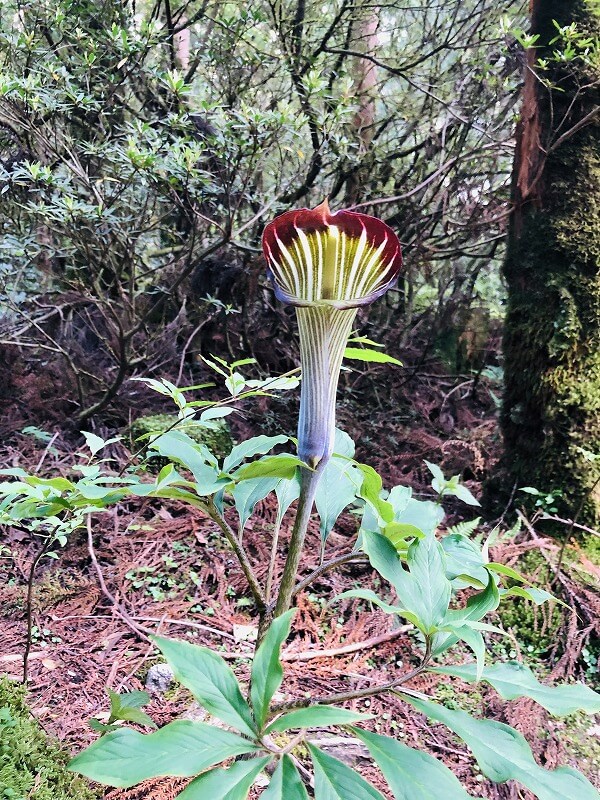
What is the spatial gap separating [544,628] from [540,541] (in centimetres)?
36

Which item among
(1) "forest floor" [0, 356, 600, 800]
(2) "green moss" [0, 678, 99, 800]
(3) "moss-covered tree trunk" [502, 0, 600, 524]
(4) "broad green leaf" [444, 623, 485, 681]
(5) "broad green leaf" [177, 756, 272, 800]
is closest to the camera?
(5) "broad green leaf" [177, 756, 272, 800]

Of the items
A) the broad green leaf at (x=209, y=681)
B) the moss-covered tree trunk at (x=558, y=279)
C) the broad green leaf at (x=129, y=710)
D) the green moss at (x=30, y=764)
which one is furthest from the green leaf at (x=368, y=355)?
the moss-covered tree trunk at (x=558, y=279)

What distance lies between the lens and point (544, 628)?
149 centimetres

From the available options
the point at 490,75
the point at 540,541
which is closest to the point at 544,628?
the point at 540,541

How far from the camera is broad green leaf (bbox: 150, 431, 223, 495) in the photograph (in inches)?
28.5

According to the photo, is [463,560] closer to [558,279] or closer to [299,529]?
[299,529]

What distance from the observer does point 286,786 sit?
50 cm

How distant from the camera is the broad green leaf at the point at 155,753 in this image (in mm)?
471

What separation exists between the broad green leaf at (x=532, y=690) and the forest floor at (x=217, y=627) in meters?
0.48

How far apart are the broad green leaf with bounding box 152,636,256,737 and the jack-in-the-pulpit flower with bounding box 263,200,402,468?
10.1 inches

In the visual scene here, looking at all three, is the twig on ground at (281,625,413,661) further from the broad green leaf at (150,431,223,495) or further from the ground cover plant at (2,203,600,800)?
the broad green leaf at (150,431,223,495)

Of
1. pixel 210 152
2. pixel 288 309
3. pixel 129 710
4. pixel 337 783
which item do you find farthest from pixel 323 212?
pixel 288 309

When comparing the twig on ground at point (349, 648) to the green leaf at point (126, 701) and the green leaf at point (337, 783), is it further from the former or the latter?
the green leaf at point (337, 783)

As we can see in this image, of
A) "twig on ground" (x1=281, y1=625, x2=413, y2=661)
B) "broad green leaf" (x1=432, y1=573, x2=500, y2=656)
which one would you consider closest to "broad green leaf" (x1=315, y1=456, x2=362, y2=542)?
"broad green leaf" (x1=432, y1=573, x2=500, y2=656)
